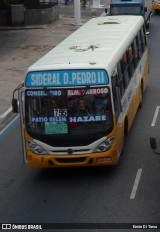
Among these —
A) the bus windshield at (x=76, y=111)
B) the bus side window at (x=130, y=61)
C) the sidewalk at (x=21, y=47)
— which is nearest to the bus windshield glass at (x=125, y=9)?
the sidewalk at (x=21, y=47)

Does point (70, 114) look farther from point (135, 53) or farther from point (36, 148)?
point (135, 53)

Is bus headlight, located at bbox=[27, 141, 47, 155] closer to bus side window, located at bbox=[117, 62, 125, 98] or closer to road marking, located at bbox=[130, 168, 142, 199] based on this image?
road marking, located at bbox=[130, 168, 142, 199]

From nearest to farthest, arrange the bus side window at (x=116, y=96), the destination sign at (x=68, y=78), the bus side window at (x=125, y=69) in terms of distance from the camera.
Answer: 1. the destination sign at (x=68, y=78)
2. the bus side window at (x=116, y=96)
3. the bus side window at (x=125, y=69)

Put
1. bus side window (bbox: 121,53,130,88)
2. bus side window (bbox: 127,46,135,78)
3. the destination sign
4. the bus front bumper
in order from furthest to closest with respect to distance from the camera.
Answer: bus side window (bbox: 127,46,135,78)
bus side window (bbox: 121,53,130,88)
the bus front bumper
the destination sign

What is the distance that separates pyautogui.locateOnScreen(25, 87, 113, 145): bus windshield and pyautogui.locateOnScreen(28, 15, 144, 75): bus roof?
22.2 inches

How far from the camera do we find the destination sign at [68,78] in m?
13.5

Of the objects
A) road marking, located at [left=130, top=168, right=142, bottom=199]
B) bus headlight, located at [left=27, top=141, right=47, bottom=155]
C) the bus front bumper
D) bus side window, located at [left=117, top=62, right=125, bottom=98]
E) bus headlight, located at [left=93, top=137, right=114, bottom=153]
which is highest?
bus side window, located at [left=117, top=62, right=125, bottom=98]

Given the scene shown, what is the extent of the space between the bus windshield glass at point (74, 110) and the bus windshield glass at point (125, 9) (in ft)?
67.1

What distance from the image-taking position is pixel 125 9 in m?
33.5

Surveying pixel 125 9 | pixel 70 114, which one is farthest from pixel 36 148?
pixel 125 9

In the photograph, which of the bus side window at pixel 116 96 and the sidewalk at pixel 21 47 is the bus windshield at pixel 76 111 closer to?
the bus side window at pixel 116 96

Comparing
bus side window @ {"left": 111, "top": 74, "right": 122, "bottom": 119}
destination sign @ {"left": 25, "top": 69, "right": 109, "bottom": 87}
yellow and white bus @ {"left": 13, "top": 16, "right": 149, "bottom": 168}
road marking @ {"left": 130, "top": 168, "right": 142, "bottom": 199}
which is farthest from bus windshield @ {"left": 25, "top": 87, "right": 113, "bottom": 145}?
road marking @ {"left": 130, "top": 168, "right": 142, "bottom": 199}

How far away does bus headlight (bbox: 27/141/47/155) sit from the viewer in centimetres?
1377

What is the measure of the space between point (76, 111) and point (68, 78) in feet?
2.40
